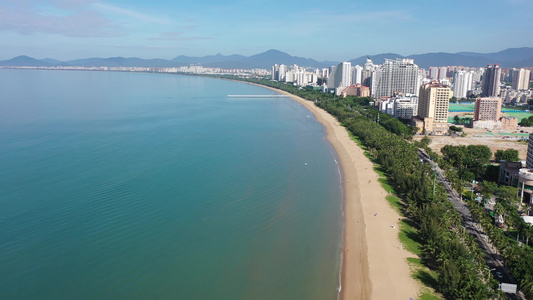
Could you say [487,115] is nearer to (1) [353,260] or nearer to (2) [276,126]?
(2) [276,126]

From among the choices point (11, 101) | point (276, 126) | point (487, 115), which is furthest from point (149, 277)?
point (11, 101)

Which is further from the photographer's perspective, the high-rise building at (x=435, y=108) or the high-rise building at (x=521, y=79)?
the high-rise building at (x=521, y=79)

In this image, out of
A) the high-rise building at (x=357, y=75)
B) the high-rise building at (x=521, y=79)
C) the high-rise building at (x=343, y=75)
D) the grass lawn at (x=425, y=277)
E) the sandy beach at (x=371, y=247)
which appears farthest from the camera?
the high-rise building at (x=357, y=75)

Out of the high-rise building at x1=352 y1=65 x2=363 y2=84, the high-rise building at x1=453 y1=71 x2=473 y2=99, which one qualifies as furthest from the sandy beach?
the high-rise building at x1=352 y1=65 x2=363 y2=84

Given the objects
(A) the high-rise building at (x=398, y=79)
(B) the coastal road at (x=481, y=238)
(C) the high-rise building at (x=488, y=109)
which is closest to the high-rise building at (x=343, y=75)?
(A) the high-rise building at (x=398, y=79)

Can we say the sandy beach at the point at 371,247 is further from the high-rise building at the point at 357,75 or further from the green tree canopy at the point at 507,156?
the high-rise building at the point at 357,75
